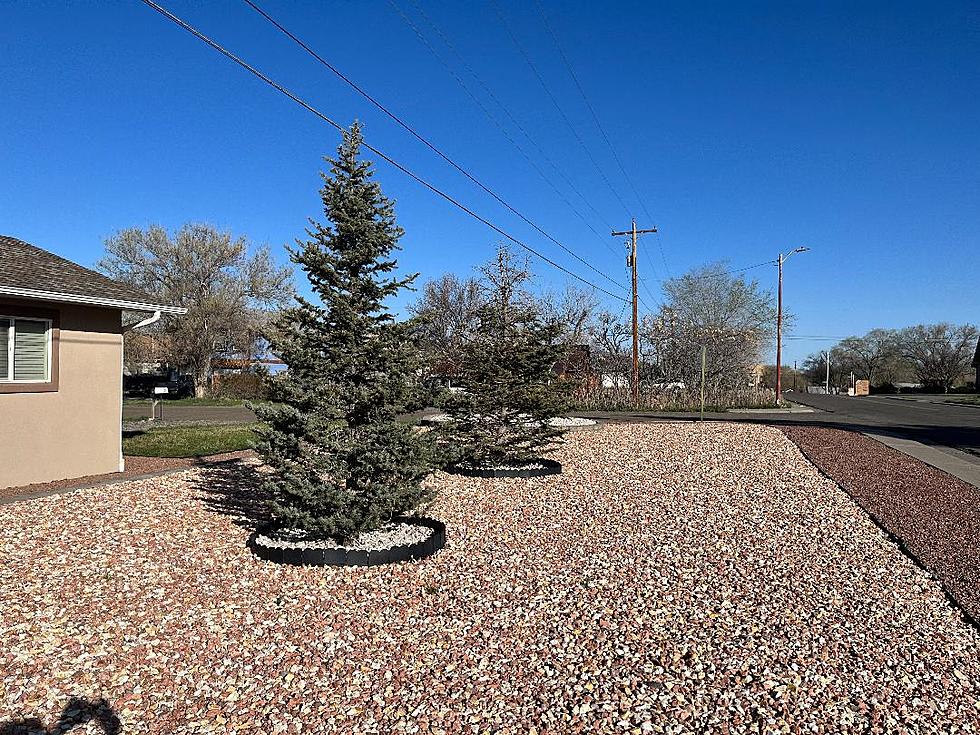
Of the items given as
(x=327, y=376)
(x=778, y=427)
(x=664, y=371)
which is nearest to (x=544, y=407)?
(x=327, y=376)

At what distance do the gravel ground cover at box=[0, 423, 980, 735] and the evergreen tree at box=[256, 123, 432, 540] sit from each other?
0.57 metres

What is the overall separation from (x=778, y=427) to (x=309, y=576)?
55.6 ft

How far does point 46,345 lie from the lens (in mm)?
9016

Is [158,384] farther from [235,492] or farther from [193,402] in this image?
[235,492]

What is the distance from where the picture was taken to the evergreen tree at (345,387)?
5430 mm

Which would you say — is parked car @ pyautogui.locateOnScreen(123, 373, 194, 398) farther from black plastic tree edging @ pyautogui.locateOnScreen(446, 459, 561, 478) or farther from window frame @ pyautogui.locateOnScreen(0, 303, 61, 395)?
black plastic tree edging @ pyautogui.locateOnScreen(446, 459, 561, 478)

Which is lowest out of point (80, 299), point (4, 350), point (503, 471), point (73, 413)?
point (503, 471)

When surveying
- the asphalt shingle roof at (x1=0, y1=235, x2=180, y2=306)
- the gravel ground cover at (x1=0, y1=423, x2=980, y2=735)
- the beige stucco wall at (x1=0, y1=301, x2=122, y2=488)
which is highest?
the asphalt shingle roof at (x1=0, y1=235, x2=180, y2=306)

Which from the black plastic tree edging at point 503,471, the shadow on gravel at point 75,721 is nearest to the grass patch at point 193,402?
the black plastic tree edging at point 503,471

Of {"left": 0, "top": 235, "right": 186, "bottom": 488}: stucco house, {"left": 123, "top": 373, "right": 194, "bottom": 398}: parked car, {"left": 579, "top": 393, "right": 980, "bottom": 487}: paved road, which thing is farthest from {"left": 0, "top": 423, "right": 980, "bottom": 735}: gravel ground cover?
{"left": 123, "top": 373, "right": 194, "bottom": 398}: parked car

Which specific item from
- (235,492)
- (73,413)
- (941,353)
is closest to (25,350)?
(73,413)

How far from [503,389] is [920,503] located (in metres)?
5.64

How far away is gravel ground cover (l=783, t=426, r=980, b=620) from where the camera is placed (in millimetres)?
5656

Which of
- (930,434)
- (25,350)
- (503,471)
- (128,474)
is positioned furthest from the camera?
(930,434)
